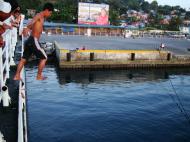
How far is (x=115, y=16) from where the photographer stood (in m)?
153

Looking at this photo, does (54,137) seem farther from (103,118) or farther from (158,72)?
(158,72)

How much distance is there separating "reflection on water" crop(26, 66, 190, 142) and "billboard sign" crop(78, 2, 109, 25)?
6976 cm

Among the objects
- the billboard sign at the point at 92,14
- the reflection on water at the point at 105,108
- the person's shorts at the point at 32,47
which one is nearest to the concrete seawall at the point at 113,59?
the reflection on water at the point at 105,108

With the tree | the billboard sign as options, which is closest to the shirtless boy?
the billboard sign

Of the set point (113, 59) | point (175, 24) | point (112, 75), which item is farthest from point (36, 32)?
point (175, 24)

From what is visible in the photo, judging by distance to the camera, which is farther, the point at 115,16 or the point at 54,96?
the point at 115,16

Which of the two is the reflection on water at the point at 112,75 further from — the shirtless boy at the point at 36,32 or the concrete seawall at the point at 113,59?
the shirtless boy at the point at 36,32

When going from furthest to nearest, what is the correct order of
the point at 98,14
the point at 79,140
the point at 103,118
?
1. the point at 98,14
2. the point at 103,118
3. the point at 79,140

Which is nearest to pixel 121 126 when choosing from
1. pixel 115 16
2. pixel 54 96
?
pixel 54 96

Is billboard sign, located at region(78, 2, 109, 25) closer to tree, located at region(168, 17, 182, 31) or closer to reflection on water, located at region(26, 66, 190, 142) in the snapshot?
reflection on water, located at region(26, 66, 190, 142)

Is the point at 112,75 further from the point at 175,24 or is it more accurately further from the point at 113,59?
the point at 175,24

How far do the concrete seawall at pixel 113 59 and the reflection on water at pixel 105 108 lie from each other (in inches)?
110

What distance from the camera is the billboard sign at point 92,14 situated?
115 meters

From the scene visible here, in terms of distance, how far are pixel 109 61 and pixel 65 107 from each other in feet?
80.1
